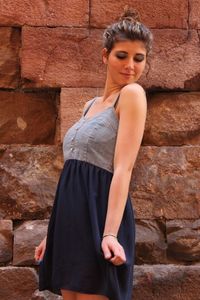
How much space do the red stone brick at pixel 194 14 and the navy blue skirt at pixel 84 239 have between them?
221 cm

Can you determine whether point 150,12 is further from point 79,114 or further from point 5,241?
point 5,241

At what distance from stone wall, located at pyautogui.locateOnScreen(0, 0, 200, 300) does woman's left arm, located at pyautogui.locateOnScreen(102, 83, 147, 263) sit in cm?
172

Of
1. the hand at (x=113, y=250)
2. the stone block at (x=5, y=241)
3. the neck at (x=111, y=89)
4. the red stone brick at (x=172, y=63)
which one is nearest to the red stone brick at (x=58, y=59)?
the red stone brick at (x=172, y=63)

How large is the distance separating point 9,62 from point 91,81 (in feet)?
2.17

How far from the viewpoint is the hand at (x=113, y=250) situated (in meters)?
2.71

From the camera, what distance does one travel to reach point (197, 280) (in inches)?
173

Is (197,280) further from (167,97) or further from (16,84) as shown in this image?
(16,84)

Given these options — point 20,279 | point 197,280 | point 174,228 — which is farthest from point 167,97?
point 20,279

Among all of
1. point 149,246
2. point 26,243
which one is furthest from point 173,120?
point 26,243

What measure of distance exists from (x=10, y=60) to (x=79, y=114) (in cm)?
71

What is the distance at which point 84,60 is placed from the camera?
4.72 meters

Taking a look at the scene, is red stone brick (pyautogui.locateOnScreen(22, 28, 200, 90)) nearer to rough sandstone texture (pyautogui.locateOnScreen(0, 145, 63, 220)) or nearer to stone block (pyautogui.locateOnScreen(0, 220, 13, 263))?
rough sandstone texture (pyautogui.locateOnScreen(0, 145, 63, 220))

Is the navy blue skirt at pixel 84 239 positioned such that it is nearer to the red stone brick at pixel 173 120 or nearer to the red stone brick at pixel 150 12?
the red stone brick at pixel 173 120

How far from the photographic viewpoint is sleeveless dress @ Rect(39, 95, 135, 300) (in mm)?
2824
